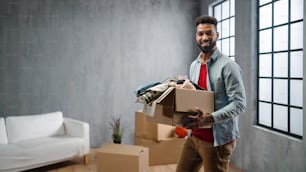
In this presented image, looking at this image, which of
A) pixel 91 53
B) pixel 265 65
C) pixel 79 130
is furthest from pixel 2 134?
pixel 265 65

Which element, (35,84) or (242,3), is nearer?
(242,3)

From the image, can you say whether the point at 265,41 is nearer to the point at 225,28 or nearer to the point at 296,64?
the point at 296,64

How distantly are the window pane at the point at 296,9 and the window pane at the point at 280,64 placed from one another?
0.33m

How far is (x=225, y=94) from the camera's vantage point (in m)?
1.72

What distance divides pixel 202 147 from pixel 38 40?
3087 mm

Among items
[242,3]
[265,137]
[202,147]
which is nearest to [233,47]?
[242,3]

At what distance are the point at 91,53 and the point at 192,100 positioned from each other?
2943 millimetres

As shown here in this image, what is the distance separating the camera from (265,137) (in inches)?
122

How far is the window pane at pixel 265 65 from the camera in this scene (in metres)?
3.17

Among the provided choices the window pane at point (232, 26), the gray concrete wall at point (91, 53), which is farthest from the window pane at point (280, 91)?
the gray concrete wall at point (91, 53)

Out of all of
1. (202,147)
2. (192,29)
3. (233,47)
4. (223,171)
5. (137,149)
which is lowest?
(137,149)

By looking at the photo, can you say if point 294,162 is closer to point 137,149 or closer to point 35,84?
point 137,149

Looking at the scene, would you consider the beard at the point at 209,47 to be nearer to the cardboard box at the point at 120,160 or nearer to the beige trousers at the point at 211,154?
the beige trousers at the point at 211,154

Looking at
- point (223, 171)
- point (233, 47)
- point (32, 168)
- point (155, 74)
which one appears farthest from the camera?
point (155, 74)
